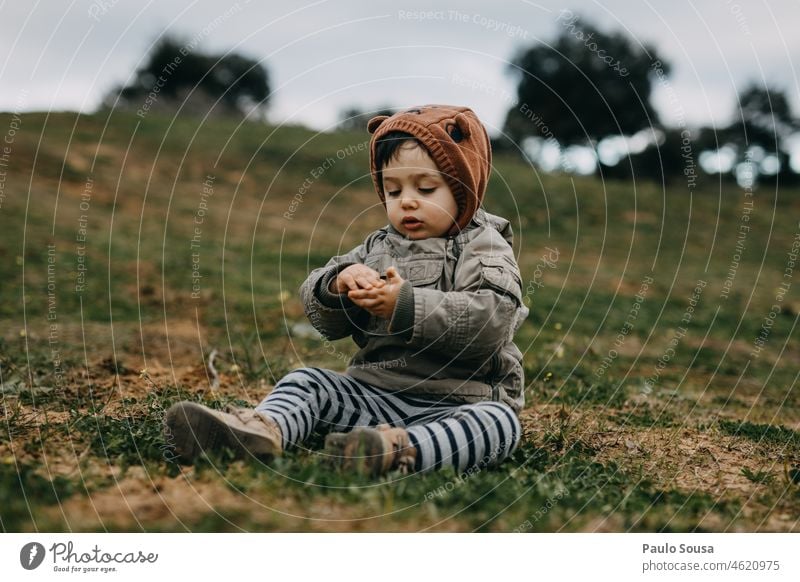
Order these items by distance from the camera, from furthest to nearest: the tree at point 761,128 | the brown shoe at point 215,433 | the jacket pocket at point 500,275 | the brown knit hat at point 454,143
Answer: the tree at point 761,128 < the brown knit hat at point 454,143 < the jacket pocket at point 500,275 < the brown shoe at point 215,433

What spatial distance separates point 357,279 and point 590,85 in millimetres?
20809

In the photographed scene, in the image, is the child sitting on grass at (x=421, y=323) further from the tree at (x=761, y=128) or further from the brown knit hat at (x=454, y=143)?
the tree at (x=761, y=128)

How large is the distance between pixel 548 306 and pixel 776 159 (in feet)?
69.7

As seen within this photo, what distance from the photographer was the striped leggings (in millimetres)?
2889

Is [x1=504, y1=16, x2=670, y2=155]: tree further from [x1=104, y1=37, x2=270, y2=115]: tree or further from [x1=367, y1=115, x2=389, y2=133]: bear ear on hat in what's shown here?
[x1=367, y1=115, x2=389, y2=133]: bear ear on hat

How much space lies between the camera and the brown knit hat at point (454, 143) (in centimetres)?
324

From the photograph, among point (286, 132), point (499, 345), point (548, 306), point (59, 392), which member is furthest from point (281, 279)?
point (286, 132)

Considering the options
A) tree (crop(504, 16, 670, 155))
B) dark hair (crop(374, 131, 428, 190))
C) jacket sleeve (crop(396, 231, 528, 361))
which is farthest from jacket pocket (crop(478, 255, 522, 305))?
tree (crop(504, 16, 670, 155))

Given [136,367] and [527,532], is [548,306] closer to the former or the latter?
[136,367]

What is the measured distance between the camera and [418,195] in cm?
329

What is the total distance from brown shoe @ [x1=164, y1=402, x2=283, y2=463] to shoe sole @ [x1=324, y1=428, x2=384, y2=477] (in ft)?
0.79
